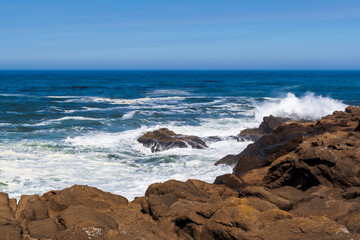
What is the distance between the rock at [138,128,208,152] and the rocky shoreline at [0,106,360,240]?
751 centimetres

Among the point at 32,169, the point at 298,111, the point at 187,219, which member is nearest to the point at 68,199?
the point at 187,219

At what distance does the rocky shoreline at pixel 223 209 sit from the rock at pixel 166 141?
24.6 ft

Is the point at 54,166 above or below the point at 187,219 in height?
below

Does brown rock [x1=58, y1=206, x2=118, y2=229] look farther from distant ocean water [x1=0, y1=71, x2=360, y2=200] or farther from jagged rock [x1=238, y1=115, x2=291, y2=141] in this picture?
jagged rock [x1=238, y1=115, x2=291, y2=141]

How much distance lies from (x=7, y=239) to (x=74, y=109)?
1084 inches

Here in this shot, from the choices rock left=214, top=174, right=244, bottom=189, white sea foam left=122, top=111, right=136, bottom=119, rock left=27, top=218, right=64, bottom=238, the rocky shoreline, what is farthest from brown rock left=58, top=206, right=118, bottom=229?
white sea foam left=122, top=111, right=136, bottom=119

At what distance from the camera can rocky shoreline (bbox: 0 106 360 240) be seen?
5133 millimetres

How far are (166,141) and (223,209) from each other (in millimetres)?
11813

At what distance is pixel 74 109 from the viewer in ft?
105

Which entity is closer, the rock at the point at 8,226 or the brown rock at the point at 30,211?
the rock at the point at 8,226

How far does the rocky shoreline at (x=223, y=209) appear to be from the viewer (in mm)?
5133

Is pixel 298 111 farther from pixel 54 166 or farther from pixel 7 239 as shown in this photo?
pixel 7 239

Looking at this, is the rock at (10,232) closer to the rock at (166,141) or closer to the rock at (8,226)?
the rock at (8,226)

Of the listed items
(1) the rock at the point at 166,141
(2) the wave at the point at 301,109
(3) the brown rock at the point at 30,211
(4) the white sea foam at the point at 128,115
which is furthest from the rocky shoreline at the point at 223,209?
(4) the white sea foam at the point at 128,115
